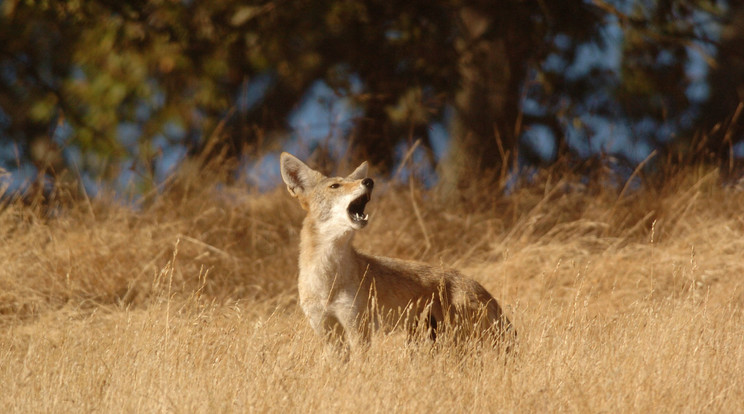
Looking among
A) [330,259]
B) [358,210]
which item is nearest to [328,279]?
[330,259]

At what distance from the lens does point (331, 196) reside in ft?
19.2

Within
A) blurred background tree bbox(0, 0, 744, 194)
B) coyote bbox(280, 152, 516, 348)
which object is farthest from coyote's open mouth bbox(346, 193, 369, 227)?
blurred background tree bbox(0, 0, 744, 194)

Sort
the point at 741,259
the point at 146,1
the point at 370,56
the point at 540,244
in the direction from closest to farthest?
the point at 741,259, the point at 540,244, the point at 146,1, the point at 370,56

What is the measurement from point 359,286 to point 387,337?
42 centimetres

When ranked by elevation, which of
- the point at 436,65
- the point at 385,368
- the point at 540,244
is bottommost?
the point at 540,244

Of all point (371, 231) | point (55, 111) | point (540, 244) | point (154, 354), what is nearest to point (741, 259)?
point (540, 244)

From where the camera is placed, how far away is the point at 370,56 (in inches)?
448

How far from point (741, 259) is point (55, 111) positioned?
9.44 metres

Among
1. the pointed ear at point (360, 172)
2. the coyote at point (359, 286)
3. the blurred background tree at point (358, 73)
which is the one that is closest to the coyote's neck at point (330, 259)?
the coyote at point (359, 286)

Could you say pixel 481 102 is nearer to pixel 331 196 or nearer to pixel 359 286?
pixel 331 196

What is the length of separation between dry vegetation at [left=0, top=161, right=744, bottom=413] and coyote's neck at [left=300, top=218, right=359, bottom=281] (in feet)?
1.37

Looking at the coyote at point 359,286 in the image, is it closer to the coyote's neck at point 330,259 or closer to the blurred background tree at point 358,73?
the coyote's neck at point 330,259

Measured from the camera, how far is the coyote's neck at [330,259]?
5672 millimetres

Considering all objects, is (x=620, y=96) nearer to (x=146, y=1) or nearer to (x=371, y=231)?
(x=371, y=231)
